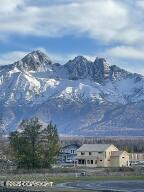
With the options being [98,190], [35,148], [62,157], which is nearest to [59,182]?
[98,190]

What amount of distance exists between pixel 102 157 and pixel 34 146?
2810cm

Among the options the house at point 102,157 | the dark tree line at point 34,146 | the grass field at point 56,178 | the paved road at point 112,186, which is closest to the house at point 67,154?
the house at point 102,157

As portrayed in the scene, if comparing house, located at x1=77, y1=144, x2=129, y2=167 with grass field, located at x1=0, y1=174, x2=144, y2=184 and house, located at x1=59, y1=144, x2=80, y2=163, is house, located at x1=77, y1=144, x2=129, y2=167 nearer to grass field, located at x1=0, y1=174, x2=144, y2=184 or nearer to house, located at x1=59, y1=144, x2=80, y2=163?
house, located at x1=59, y1=144, x2=80, y2=163

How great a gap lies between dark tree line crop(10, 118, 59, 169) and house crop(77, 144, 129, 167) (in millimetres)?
23346

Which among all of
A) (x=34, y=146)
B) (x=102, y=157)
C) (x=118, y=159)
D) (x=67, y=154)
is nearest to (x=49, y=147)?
(x=34, y=146)

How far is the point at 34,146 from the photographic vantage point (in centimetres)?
11306

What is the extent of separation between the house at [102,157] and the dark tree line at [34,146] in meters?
23.3

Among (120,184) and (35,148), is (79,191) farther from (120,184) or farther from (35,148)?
(35,148)

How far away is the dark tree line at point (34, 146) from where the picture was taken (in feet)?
369

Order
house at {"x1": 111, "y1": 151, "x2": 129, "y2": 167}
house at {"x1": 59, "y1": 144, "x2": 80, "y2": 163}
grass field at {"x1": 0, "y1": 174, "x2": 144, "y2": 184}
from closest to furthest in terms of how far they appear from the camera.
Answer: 1. grass field at {"x1": 0, "y1": 174, "x2": 144, "y2": 184}
2. house at {"x1": 111, "y1": 151, "x2": 129, "y2": 167}
3. house at {"x1": 59, "y1": 144, "x2": 80, "y2": 163}

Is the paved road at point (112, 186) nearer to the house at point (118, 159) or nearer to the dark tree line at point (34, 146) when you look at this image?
the dark tree line at point (34, 146)

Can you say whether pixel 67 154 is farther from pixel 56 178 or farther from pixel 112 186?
pixel 112 186

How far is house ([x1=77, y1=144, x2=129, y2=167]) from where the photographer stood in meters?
138

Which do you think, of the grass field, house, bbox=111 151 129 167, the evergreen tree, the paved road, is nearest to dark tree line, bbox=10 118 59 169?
the evergreen tree
